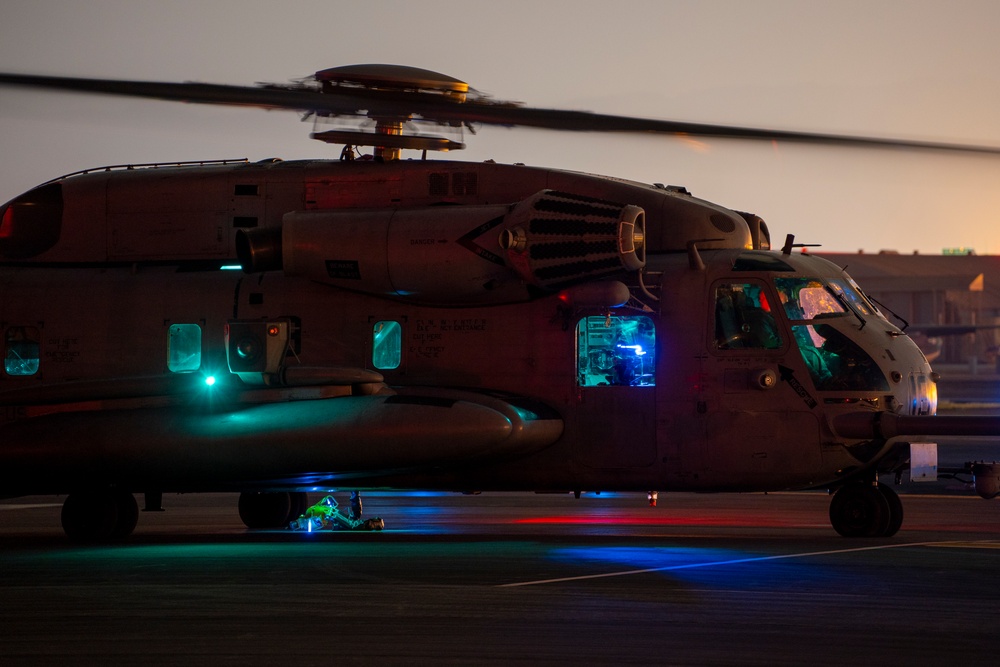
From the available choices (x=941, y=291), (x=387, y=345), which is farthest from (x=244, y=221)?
(x=941, y=291)

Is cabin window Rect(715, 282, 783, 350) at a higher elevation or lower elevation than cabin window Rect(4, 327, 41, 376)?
higher

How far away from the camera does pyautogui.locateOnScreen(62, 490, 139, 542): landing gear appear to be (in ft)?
47.0

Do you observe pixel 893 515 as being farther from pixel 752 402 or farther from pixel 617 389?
pixel 617 389

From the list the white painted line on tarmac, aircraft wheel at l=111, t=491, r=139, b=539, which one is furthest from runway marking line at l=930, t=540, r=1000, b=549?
the white painted line on tarmac

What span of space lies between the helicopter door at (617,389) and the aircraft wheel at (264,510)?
176 inches

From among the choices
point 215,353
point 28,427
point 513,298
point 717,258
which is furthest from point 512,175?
point 28,427

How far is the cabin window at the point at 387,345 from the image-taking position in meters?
14.1

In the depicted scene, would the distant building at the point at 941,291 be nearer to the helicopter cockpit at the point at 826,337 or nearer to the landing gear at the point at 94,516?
the helicopter cockpit at the point at 826,337

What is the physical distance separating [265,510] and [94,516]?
231 centimetres

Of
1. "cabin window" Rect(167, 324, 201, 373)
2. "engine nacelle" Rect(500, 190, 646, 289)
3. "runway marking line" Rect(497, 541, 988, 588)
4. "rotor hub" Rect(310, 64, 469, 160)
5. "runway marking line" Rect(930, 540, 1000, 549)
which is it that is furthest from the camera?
"cabin window" Rect(167, 324, 201, 373)

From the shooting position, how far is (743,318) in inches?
521

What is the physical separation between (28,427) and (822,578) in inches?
315

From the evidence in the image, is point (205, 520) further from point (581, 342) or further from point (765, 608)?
point (765, 608)

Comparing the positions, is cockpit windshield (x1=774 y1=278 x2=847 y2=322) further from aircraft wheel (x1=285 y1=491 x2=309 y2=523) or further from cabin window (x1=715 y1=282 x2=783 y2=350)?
aircraft wheel (x1=285 y1=491 x2=309 y2=523)
